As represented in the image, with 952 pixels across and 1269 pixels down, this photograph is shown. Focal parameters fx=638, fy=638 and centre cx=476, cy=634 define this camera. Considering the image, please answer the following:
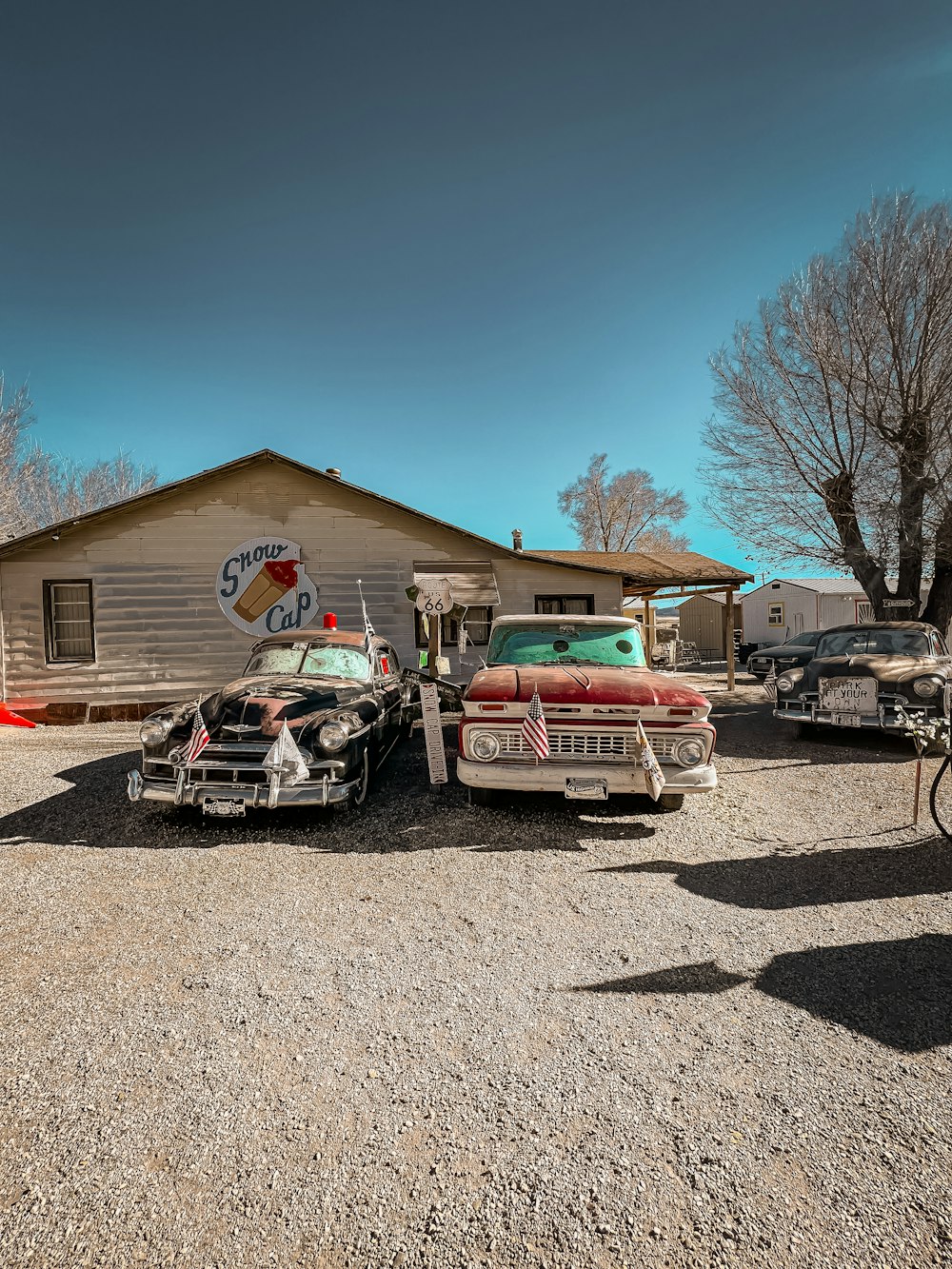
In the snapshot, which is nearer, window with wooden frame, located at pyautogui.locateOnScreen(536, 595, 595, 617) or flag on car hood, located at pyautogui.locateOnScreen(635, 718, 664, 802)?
flag on car hood, located at pyautogui.locateOnScreen(635, 718, 664, 802)

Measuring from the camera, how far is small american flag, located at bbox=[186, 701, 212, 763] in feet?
16.9

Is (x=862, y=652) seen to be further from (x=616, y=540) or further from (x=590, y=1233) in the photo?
(x=616, y=540)

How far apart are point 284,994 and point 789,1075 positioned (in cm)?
217

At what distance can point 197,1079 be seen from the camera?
2.42 meters

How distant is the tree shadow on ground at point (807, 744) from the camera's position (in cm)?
838

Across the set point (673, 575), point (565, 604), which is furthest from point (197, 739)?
point (673, 575)

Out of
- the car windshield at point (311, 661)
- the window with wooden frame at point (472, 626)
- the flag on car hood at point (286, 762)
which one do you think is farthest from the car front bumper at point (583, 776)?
the window with wooden frame at point (472, 626)

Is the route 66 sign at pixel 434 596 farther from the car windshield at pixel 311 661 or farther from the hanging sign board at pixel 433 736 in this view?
the hanging sign board at pixel 433 736

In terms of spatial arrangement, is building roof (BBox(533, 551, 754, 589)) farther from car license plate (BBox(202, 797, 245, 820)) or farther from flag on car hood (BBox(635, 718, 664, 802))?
car license plate (BBox(202, 797, 245, 820))

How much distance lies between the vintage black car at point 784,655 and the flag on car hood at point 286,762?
10.7 metres

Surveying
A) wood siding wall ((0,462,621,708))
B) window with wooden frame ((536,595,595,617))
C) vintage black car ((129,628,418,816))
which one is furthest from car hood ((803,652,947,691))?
vintage black car ((129,628,418,816))

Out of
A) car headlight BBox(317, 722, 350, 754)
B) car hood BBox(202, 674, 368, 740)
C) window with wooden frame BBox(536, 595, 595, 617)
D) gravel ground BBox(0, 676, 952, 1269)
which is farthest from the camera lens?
window with wooden frame BBox(536, 595, 595, 617)

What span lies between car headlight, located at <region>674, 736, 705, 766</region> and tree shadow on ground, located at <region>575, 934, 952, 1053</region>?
175cm

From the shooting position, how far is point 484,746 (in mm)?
5184
